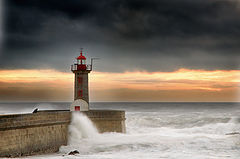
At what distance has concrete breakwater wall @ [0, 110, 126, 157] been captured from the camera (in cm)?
1088

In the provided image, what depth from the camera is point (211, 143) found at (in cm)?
1447

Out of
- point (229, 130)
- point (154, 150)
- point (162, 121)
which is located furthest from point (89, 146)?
point (162, 121)

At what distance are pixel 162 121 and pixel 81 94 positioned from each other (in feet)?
42.8

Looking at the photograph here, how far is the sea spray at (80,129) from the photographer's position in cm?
1492

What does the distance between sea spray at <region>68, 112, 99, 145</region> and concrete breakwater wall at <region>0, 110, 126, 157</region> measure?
257 mm

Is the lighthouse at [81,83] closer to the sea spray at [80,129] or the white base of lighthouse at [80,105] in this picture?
the white base of lighthouse at [80,105]

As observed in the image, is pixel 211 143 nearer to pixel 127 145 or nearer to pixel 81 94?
pixel 127 145

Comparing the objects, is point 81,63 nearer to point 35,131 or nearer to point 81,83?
point 81,83

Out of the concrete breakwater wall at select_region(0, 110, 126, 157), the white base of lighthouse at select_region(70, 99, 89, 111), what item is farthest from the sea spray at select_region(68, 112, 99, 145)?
the white base of lighthouse at select_region(70, 99, 89, 111)

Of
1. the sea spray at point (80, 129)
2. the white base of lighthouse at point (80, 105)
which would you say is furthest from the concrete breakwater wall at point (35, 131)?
the white base of lighthouse at point (80, 105)

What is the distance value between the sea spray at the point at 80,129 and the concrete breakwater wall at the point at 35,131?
26cm

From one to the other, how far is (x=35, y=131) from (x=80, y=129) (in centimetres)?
325

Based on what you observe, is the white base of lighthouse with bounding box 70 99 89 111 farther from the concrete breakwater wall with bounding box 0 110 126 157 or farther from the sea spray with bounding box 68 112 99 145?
the sea spray with bounding box 68 112 99 145

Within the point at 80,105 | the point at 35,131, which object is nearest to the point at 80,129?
the point at 80,105
